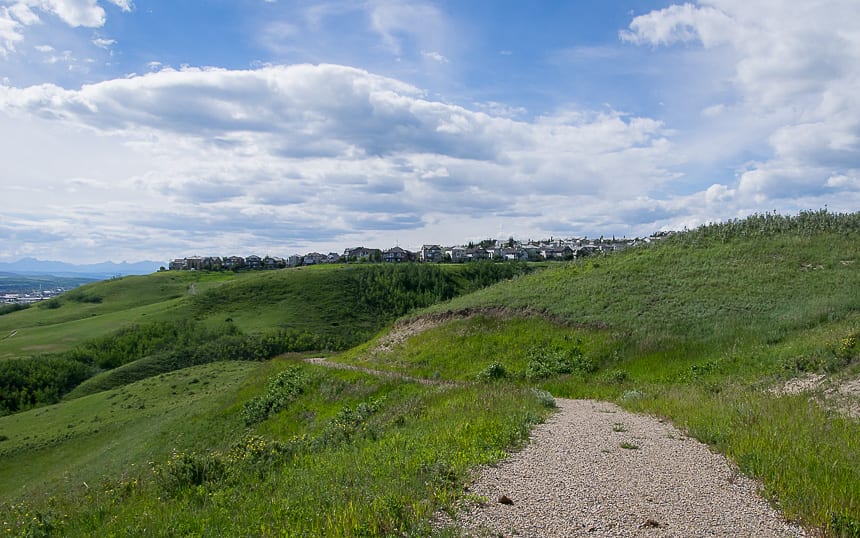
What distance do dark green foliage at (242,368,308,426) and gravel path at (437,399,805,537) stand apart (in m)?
17.6

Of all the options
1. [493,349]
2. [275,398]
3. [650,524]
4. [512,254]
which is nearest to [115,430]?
[275,398]

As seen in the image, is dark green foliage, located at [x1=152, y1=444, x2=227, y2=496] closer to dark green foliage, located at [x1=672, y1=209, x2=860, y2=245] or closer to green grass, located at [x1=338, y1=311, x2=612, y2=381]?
green grass, located at [x1=338, y1=311, x2=612, y2=381]

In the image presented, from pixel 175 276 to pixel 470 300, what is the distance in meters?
143

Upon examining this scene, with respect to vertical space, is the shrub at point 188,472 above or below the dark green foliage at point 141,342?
above

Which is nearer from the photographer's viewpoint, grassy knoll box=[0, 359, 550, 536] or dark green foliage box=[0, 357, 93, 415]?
grassy knoll box=[0, 359, 550, 536]

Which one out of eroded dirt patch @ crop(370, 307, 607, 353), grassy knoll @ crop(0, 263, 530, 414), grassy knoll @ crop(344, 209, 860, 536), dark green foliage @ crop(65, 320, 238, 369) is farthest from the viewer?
dark green foliage @ crop(65, 320, 238, 369)

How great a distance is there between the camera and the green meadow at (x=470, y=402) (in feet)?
24.9

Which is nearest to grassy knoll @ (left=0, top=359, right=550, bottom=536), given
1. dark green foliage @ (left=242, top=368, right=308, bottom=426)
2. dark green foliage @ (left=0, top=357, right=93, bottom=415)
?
dark green foliage @ (left=242, top=368, right=308, bottom=426)

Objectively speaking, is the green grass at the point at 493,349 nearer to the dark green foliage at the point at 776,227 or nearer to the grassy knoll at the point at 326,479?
the grassy knoll at the point at 326,479

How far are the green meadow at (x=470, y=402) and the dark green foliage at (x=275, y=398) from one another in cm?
13

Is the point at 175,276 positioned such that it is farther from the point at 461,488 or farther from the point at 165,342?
the point at 461,488

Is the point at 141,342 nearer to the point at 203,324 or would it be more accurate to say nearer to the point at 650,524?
the point at 203,324

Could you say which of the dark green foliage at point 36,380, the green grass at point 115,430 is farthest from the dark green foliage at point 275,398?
the dark green foliage at point 36,380

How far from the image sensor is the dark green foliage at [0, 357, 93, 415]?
65.7m
